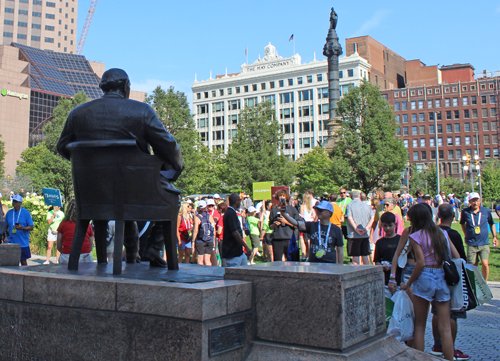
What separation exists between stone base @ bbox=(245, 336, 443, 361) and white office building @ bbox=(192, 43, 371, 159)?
278ft

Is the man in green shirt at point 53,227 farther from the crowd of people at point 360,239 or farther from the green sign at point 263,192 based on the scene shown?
the green sign at point 263,192

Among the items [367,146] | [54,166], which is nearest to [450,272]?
[367,146]

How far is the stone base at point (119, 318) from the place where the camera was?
11.2 feet

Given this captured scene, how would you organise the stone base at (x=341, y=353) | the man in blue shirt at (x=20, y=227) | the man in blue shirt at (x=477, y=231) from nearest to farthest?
1. the stone base at (x=341, y=353)
2. the man in blue shirt at (x=20, y=227)
3. the man in blue shirt at (x=477, y=231)

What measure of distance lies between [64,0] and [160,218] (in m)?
155

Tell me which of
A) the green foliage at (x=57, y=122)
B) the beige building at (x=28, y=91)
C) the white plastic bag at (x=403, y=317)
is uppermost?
the beige building at (x=28, y=91)

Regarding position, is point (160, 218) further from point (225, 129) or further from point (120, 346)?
point (225, 129)

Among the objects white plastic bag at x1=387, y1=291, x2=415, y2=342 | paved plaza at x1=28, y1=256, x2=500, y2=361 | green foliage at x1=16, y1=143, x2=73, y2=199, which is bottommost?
paved plaza at x1=28, y1=256, x2=500, y2=361

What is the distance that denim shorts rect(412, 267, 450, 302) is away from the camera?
4.77 m

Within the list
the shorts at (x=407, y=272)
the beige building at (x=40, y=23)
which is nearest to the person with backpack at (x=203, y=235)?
the shorts at (x=407, y=272)

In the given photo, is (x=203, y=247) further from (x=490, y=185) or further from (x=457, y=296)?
(x=490, y=185)

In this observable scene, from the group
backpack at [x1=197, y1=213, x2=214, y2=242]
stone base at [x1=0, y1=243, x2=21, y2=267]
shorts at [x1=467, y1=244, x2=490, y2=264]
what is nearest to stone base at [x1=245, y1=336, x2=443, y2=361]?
stone base at [x1=0, y1=243, x2=21, y2=267]

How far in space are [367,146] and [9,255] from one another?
31315 millimetres

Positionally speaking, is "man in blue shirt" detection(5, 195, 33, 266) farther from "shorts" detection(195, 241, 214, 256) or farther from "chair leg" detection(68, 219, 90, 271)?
"chair leg" detection(68, 219, 90, 271)
